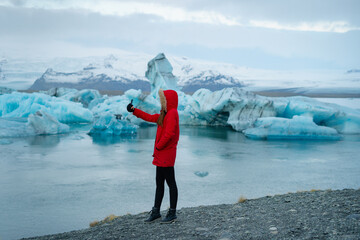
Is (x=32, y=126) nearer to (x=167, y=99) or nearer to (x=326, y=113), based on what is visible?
(x=326, y=113)

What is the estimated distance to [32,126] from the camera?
42.2ft

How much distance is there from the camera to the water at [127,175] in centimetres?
459

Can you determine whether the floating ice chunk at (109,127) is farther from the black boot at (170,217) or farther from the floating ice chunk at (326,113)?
the black boot at (170,217)

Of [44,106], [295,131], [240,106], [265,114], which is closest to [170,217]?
[295,131]

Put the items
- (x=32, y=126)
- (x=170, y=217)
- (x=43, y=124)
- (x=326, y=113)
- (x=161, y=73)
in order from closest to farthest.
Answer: (x=170, y=217) < (x=32, y=126) < (x=43, y=124) < (x=326, y=113) < (x=161, y=73)

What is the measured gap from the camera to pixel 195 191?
5645mm

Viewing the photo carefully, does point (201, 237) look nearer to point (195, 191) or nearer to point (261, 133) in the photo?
point (195, 191)

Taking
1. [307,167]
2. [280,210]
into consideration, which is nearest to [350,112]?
[307,167]

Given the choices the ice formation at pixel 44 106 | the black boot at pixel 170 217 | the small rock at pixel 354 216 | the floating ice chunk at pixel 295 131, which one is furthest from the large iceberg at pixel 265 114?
the small rock at pixel 354 216

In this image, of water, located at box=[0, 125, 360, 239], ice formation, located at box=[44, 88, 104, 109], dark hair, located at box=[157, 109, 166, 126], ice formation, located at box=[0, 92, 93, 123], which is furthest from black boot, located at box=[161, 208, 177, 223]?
ice formation, located at box=[44, 88, 104, 109]

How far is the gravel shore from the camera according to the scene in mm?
2520

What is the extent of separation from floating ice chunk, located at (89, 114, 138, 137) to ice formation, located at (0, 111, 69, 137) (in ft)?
4.22

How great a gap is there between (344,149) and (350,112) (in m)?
5.06

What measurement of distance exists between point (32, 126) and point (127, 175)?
7.33 meters
